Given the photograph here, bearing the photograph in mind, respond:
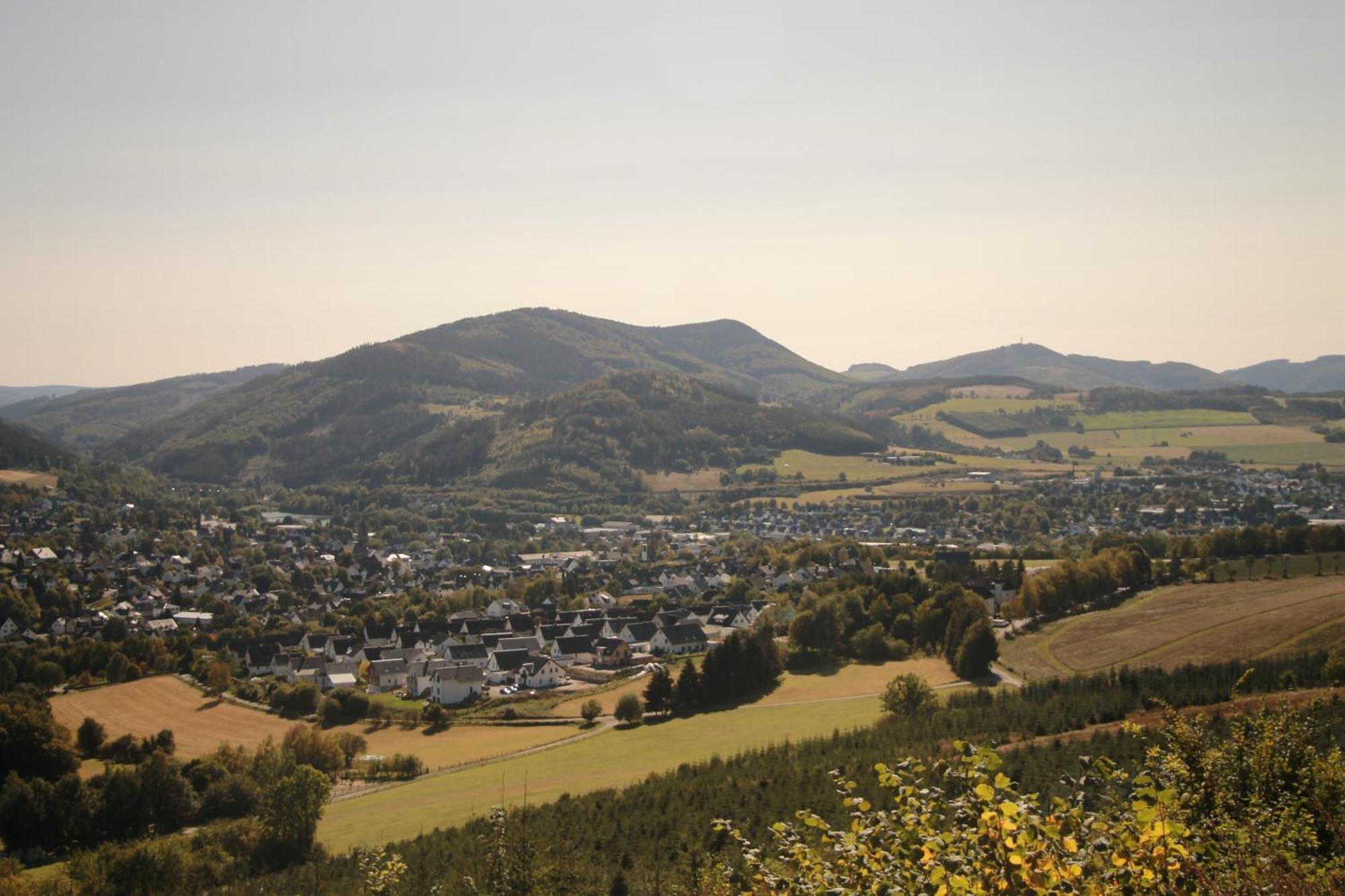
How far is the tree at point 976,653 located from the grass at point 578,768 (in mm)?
5545

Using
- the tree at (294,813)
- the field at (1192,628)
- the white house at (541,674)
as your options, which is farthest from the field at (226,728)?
the field at (1192,628)

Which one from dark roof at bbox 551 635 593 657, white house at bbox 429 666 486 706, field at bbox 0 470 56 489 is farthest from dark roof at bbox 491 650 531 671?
field at bbox 0 470 56 489

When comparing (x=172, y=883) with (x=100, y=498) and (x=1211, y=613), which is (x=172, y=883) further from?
(x=100, y=498)

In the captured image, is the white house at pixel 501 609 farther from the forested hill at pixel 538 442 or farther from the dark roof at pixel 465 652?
the forested hill at pixel 538 442

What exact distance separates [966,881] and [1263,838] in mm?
5566

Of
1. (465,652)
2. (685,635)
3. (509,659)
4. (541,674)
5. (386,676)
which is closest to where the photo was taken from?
(541,674)

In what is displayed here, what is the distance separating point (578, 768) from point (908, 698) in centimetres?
1231

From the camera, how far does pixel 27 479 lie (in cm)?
11469

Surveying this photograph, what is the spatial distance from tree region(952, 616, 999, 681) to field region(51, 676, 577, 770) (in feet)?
56.8

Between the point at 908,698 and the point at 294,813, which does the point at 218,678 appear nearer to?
the point at 294,813

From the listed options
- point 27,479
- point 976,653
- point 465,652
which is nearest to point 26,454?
point 27,479

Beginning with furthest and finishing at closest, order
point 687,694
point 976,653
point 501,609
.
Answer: point 501,609
point 687,694
point 976,653

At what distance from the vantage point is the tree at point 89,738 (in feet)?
131

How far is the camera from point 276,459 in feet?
605
